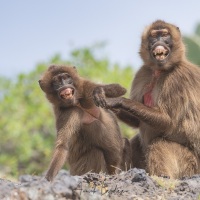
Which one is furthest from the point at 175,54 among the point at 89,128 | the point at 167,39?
the point at 89,128

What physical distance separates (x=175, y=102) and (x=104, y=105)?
3.67ft

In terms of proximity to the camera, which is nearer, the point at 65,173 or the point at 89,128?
the point at 65,173

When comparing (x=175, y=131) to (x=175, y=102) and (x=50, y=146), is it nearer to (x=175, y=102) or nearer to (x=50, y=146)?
(x=175, y=102)

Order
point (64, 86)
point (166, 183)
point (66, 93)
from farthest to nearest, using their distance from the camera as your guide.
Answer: point (64, 86)
point (66, 93)
point (166, 183)

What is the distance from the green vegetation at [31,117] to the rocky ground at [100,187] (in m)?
Result: 13.6

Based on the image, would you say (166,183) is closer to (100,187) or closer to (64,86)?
(100,187)

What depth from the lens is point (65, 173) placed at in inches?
260

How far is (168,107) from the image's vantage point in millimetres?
8422

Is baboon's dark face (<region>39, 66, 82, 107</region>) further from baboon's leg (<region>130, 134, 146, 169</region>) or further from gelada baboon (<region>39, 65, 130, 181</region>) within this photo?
baboon's leg (<region>130, 134, 146, 169</region>)

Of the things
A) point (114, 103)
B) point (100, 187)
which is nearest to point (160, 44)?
point (114, 103)

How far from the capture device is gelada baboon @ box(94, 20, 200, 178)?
8.33 m

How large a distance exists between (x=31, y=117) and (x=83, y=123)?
14.4 meters

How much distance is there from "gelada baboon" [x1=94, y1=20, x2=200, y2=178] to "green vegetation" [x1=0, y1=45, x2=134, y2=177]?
491 inches

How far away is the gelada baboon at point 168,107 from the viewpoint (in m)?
8.33
